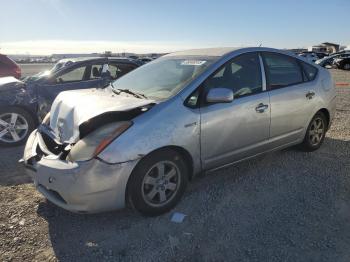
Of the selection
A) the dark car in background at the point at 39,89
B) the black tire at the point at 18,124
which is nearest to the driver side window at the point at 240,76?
the dark car in background at the point at 39,89

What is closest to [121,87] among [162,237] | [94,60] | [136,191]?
[136,191]

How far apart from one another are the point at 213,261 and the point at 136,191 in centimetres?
95

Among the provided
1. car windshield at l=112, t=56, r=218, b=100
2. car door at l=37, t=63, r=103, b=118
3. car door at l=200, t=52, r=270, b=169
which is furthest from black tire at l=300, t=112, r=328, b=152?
car door at l=37, t=63, r=103, b=118

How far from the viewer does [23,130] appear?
6.23 meters

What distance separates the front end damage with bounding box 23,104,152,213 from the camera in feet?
10.0

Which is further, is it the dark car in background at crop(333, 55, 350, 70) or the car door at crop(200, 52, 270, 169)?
the dark car in background at crop(333, 55, 350, 70)

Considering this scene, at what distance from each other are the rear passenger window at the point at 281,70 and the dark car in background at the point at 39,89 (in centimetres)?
228

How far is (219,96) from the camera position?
356cm

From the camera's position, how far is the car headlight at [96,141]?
3.08 metres

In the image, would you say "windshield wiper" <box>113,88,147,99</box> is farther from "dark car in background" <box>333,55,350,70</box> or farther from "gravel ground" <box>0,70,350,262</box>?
"dark car in background" <box>333,55,350,70</box>

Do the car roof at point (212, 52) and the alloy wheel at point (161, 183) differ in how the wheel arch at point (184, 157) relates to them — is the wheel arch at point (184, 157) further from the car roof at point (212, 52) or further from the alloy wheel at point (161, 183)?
the car roof at point (212, 52)

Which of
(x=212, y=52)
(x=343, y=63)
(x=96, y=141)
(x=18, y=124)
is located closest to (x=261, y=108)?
(x=212, y=52)

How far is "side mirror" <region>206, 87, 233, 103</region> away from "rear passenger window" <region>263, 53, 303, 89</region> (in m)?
1.00

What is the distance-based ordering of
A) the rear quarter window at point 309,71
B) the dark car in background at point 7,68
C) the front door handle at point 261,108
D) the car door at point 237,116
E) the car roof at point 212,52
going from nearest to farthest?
the car door at point 237,116 < the front door handle at point 261,108 < the car roof at point 212,52 < the rear quarter window at point 309,71 < the dark car in background at point 7,68
